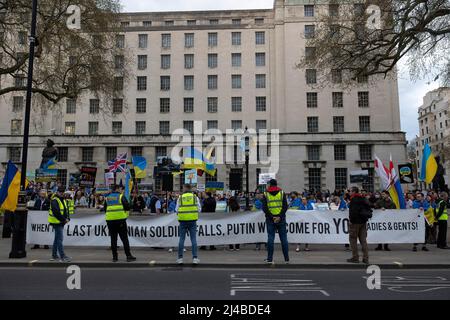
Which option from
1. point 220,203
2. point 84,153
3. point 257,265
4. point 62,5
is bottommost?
point 257,265

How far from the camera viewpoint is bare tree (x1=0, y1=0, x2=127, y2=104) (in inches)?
872

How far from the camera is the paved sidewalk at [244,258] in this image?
10711 millimetres

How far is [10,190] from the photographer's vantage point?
37.2ft

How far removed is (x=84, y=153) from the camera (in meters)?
52.5

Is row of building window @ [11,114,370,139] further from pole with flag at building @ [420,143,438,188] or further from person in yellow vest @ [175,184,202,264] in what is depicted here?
person in yellow vest @ [175,184,202,264]

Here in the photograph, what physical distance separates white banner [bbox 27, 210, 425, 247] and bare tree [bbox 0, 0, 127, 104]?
40.1 ft

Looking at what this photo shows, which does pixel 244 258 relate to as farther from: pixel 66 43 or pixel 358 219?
pixel 66 43

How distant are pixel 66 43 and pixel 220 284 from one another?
1991 centimetres

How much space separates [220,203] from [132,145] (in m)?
32.1
